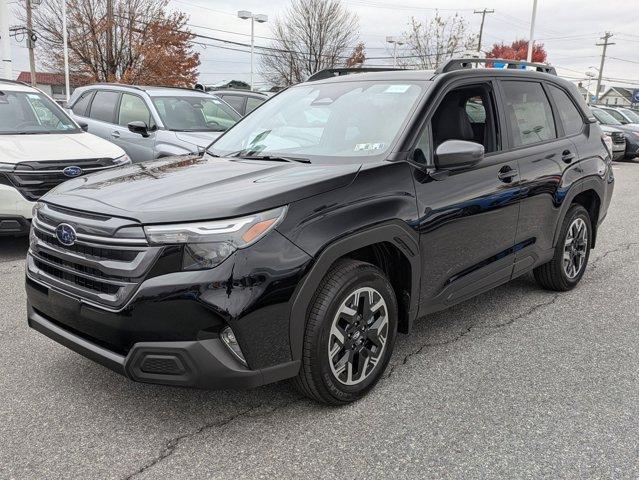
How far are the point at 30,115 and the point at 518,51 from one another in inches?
2456

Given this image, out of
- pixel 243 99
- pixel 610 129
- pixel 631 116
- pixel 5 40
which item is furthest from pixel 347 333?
pixel 631 116

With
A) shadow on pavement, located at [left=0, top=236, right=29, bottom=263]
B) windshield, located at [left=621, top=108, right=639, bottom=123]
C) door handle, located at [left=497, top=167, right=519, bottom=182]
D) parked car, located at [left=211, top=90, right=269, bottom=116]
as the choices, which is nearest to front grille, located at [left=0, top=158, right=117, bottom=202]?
shadow on pavement, located at [left=0, top=236, right=29, bottom=263]

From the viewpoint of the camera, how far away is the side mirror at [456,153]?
3311mm

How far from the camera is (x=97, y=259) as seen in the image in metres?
2.67

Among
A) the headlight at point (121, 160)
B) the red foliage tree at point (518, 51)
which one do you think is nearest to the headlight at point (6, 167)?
the headlight at point (121, 160)

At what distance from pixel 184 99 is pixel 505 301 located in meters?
6.41

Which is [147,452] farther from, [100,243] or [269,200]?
[269,200]

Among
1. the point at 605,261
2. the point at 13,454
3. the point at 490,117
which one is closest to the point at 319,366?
the point at 13,454

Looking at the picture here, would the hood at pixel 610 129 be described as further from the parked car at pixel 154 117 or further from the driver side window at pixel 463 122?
the driver side window at pixel 463 122

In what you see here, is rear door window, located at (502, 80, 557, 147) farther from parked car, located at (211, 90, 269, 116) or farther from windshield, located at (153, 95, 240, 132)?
parked car, located at (211, 90, 269, 116)

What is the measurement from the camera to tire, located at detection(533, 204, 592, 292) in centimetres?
477

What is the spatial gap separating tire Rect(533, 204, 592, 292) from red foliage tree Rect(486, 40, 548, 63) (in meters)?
55.6

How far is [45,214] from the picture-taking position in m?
3.02

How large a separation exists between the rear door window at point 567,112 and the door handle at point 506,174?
1.10 meters
